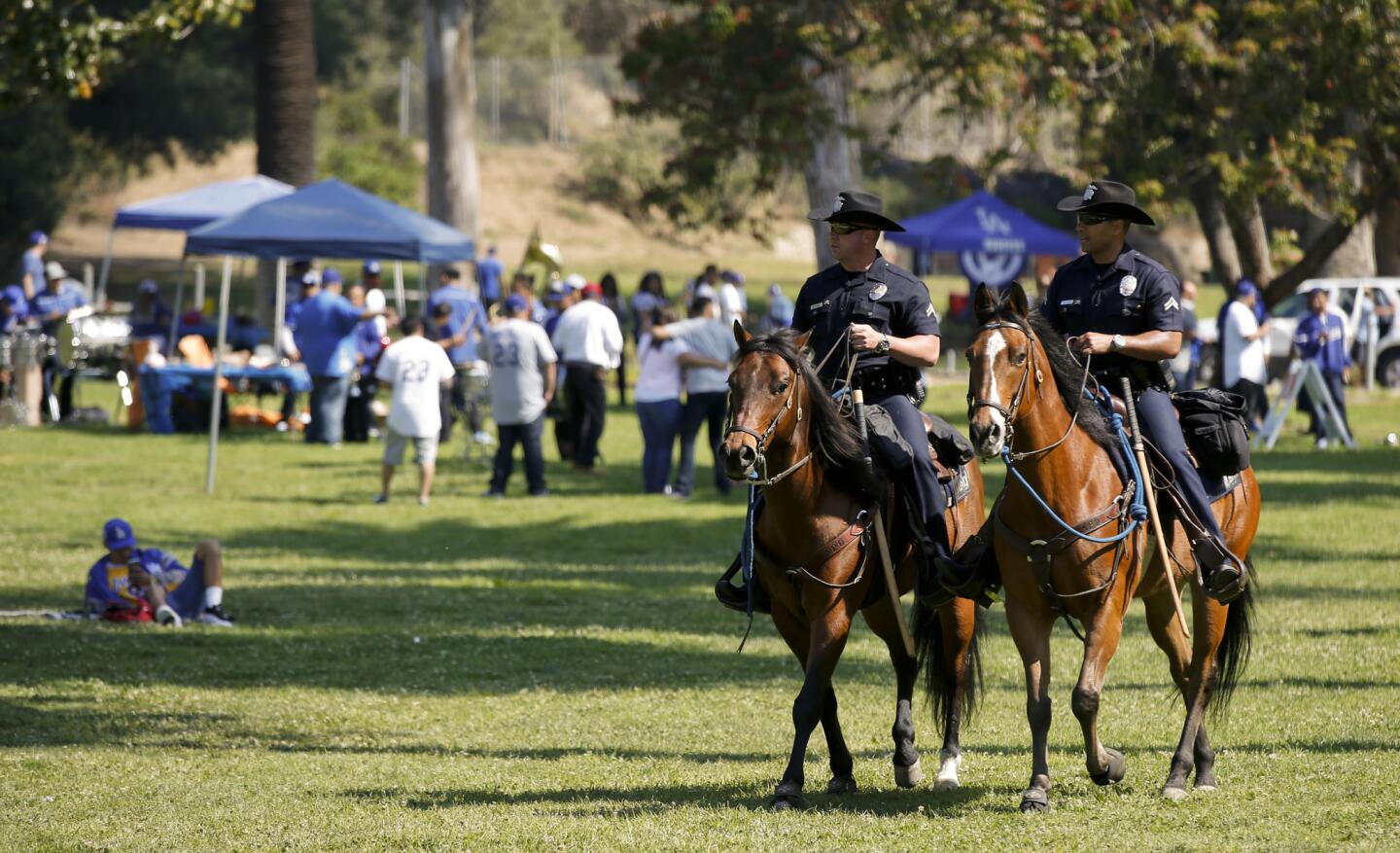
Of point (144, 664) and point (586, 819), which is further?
point (144, 664)

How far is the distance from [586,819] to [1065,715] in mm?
3383

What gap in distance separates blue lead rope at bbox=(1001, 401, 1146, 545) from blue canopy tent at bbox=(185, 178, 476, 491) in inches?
583

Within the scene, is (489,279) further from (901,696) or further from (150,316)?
(901,696)

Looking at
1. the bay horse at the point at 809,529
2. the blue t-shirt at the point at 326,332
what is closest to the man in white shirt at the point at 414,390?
the blue t-shirt at the point at 326,332

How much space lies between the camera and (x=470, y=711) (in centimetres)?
1009

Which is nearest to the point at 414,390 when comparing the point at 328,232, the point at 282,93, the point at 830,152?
the point at 328,232

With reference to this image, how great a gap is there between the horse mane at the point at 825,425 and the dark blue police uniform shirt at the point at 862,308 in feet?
1.38

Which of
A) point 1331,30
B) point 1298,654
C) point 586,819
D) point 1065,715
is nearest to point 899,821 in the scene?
point 586,819

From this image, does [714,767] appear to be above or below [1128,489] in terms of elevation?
below

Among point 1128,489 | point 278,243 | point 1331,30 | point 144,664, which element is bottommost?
point 144,664

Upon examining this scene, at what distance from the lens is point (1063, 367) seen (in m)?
7.29

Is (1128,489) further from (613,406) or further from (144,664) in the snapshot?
(613,406)

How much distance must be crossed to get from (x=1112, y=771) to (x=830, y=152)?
18.2 metres

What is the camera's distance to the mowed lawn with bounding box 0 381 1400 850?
712cm
